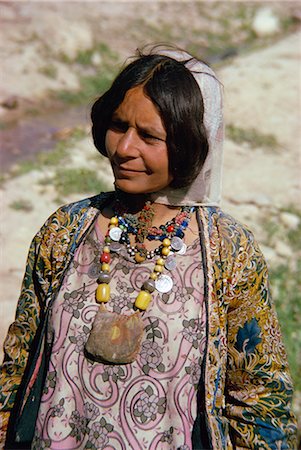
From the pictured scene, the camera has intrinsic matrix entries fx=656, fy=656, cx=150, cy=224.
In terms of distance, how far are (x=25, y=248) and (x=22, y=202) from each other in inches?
33.6

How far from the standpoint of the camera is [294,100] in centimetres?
977

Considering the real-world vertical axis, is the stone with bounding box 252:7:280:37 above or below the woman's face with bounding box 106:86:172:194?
above

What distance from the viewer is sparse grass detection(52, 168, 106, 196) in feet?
21.9

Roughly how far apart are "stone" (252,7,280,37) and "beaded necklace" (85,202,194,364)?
13281mm

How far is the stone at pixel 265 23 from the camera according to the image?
14438 millimetres

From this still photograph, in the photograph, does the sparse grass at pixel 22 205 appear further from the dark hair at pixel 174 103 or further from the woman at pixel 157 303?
the dark hair at pixel 174 103

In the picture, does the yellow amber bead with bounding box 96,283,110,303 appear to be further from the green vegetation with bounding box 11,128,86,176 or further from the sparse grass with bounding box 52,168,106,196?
the green vegetation with bounding box 11,128,86,176

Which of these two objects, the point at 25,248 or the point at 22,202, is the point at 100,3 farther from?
the point at 25,248

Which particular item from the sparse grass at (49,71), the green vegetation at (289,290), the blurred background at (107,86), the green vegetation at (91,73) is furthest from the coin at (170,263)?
the sparse grass at (49,71)

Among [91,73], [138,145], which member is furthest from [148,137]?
[91,73]

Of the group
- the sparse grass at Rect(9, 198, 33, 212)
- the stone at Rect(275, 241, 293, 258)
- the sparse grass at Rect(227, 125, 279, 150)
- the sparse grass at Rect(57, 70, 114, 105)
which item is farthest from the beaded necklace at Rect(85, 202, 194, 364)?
the sparse grass at Rect(57, 70, 114, 105)

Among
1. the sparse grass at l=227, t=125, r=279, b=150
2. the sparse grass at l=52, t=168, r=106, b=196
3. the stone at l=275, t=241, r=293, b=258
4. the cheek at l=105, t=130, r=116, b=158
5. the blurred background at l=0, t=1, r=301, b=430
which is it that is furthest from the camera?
the sparse grass at l=227, t=125, r=279, b=150

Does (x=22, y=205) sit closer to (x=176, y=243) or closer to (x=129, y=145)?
(x=176, y=243)

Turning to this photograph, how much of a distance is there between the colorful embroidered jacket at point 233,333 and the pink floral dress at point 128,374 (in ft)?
0.15
